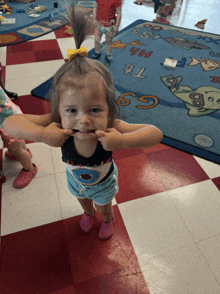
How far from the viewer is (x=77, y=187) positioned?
77 cm

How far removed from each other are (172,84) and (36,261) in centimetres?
197

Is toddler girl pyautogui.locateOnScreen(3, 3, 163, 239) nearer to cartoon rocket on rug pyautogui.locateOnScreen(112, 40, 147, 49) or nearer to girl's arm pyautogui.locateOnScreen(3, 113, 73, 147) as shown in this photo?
girl's arm pyautogui.locateOnScreen(3, 113, 73, 147)

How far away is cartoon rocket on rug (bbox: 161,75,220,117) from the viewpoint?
Result: 6.00 ft

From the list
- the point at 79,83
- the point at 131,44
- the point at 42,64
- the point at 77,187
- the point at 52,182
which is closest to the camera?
the point at 79,83

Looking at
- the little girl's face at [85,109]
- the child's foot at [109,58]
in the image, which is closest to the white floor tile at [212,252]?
the little girl's face at [85,109]

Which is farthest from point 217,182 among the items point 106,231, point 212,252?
point 106,231

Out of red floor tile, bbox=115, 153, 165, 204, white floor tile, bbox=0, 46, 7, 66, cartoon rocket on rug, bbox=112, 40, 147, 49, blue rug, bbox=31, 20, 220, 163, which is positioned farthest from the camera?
cartoon rocket on rug, bbox=112, 40, 147, 49

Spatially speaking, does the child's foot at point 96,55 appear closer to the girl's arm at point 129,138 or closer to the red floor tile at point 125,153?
the red floor tile at point 125,153

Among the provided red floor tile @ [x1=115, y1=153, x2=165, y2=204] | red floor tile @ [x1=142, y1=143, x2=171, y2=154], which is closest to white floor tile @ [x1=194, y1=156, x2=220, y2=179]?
red floor tile @ [x1=142, y1=143, x2=171, y2=154]

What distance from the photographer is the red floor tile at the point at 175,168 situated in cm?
130

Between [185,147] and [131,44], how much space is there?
1.92 metres

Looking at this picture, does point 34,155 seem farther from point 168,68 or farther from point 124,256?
point 168,68

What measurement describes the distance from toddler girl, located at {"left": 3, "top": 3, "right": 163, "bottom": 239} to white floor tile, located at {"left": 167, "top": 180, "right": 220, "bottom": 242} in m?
0.71

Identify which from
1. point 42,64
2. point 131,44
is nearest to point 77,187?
point 42,64
